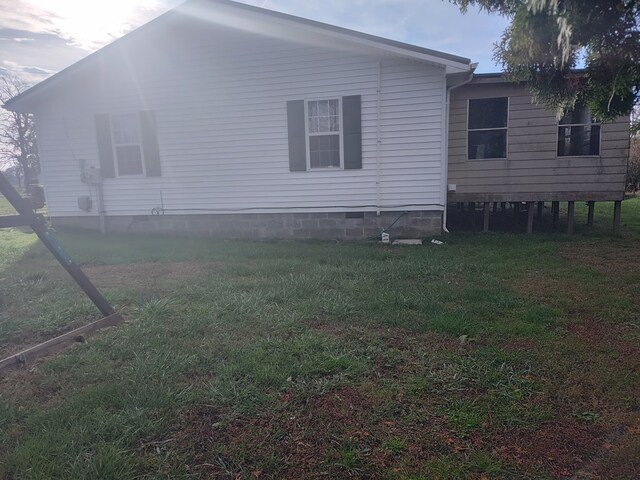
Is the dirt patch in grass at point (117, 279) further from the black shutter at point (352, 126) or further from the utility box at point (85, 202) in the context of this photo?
the utility box at point (85, 202)

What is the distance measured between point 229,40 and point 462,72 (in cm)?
473

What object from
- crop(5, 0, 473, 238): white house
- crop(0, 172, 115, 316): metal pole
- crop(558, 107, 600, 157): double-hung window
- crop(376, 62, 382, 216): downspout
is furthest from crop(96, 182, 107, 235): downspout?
crop(558, 107, 600, 157): double-hung window

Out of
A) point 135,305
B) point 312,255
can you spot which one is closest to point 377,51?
point 312,255

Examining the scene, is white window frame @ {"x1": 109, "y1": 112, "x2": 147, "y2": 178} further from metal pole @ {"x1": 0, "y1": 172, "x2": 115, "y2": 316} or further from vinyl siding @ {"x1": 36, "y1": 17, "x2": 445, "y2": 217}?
metal pole @ {"x1": 0, "y1": 172, "x2": 115, "y2": 316}

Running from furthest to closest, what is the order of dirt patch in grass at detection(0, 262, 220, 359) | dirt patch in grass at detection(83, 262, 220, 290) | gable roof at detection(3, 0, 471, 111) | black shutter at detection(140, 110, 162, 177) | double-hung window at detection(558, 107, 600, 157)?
1. black shutter at detection(140, 110, 162, 177)
2. double-hung window at detection(558, 107, 600, 157)
3. gable roof at detection(3, 0, 471, 111)
4. dirt patch in grass at detection(83, 262, 220, 290)
5. dirt patch in grass at detection(0, 262, 220, 359)

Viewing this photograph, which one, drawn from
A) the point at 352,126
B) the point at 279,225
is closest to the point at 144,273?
the point at 279,225

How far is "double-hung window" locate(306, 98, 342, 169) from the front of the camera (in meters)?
8.51

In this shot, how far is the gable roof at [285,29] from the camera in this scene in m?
7.52

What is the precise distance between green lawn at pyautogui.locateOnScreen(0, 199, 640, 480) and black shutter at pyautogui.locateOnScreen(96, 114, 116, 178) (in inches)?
185

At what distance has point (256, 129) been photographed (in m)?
8.87

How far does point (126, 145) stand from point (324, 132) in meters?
4.70

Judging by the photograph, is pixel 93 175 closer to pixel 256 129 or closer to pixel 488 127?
pixel 256 129

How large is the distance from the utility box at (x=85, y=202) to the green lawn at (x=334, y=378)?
4678mm

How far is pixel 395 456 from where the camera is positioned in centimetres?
→ 224
